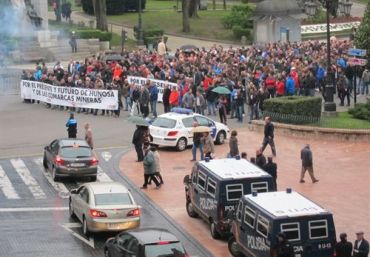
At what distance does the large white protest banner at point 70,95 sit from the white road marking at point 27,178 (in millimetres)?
9474

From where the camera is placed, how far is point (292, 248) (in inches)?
856

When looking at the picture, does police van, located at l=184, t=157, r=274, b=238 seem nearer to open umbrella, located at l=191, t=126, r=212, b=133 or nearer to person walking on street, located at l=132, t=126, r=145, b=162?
open umbrella, located at l=191, t=126, r=212, b=133

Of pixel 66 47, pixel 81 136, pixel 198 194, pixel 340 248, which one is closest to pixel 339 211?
pixel 198 194

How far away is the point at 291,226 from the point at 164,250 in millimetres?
2825

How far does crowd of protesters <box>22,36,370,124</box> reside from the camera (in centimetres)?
4362

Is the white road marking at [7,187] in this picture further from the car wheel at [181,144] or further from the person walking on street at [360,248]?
the person walking on street at [360,248]

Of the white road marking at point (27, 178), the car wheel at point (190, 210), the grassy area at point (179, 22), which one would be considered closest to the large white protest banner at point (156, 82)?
the white road marking at point (27, 178)

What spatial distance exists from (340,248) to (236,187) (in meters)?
4.09

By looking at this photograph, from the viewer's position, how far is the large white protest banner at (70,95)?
45188 millimetres

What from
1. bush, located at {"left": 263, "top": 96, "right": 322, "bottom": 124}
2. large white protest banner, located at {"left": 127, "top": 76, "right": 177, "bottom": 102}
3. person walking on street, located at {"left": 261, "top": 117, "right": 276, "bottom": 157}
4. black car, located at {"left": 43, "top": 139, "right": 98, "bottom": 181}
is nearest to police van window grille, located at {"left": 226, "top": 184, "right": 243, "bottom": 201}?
black car, located at {"left": 43, "top": 139, "right": 98, "bottom": 181}

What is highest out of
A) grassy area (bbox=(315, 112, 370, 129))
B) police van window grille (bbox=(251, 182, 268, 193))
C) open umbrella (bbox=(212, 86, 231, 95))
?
open umbrella (bbox=(212, 86, 231, 95))

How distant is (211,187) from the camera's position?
84.7ft

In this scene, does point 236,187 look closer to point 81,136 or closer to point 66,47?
point 81,136

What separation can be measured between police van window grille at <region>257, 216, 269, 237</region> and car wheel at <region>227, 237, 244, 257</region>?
4.99 ft
